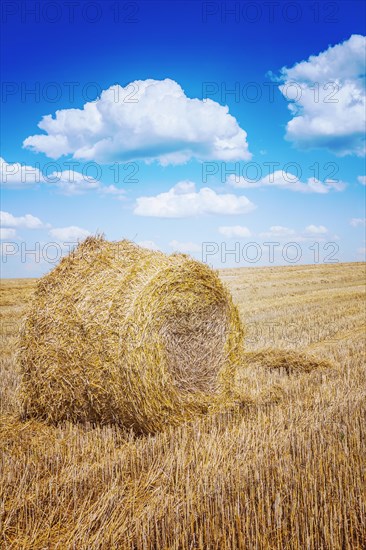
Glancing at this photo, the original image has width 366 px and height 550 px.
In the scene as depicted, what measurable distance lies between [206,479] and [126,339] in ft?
6.49

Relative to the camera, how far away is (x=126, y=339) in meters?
5.24

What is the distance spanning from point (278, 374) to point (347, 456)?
3.54m

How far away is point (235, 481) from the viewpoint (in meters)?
3.71

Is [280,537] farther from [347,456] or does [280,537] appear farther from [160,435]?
[160,435]

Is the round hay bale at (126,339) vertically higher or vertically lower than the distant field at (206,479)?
higher

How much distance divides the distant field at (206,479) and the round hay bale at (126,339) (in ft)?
1.04

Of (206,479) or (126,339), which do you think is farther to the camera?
(126,339)

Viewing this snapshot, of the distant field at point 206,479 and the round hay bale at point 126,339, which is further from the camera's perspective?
the round hay bale at point 126,339

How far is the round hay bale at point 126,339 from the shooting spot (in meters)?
5.26

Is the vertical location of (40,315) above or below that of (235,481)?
above

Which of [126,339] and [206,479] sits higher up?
[126,339]

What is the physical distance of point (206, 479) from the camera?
3664 mm

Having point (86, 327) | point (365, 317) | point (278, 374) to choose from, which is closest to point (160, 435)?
point (86, 327)

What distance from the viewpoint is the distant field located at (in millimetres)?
3090
